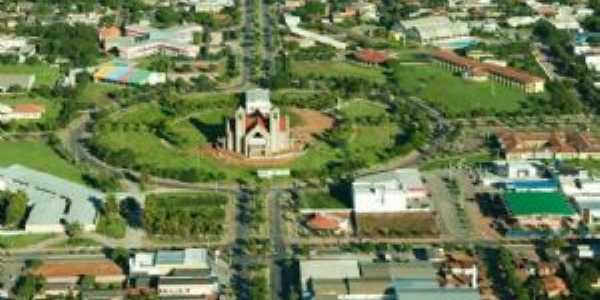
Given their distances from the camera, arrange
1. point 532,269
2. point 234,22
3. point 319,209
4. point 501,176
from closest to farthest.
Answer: point 532,269
point 319,209
point 501,176
point 234,22

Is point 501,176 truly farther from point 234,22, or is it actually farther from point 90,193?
point 234,22

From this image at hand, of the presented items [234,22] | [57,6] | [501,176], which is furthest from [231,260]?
[57,6]

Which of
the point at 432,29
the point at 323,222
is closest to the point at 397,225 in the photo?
the point at 323,222

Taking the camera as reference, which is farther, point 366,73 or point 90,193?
point 366,73

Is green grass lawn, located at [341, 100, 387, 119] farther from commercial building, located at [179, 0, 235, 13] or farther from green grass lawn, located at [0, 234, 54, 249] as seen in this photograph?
commercial building, located at [179, 0, 235, 13]

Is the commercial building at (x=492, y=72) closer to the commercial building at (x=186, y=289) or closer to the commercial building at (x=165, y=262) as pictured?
the commercial building at (x=165, y=262)

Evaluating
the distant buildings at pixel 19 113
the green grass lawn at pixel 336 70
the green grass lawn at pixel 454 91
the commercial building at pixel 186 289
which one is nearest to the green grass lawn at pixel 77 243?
the commercial building at pixel 186 289
